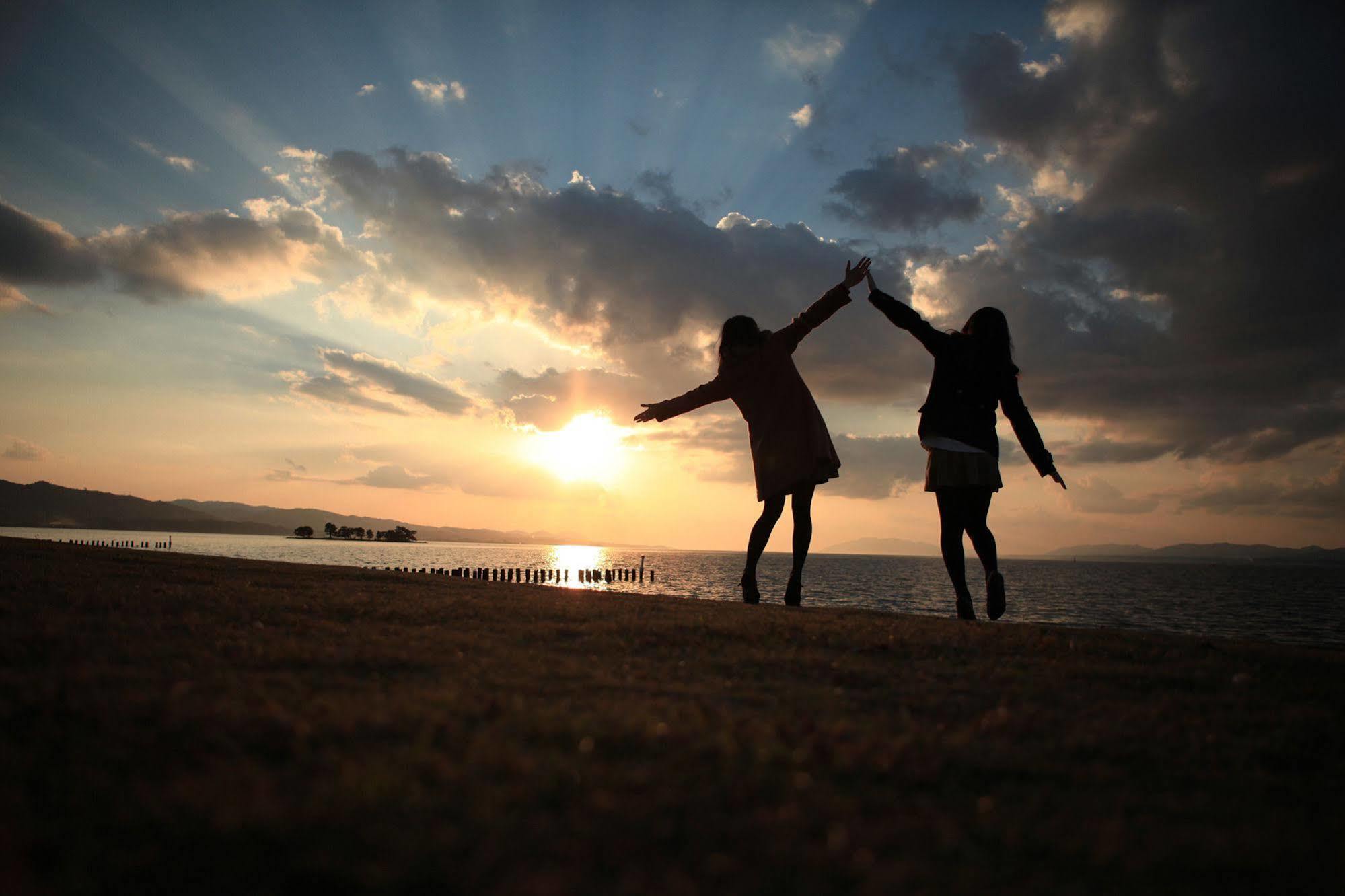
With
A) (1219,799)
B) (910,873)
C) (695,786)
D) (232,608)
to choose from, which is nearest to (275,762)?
(695,786)

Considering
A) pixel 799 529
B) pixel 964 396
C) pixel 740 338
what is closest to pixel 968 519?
pixel 964 396

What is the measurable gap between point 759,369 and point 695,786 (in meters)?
6.19

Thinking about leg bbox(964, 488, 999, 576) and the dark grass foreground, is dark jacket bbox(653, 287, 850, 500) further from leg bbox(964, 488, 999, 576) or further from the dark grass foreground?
the dark grass foreground

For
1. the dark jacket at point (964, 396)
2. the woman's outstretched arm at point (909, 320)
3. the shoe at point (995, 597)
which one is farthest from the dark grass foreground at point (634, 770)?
the woman's outstretched arm at point (909, 320)

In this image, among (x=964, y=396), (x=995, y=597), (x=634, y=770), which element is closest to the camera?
(x=634, y=770)

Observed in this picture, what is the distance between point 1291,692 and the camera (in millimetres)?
2354

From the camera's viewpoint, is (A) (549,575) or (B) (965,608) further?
(A) (549,575)

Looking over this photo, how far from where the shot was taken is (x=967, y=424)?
20.4 feet

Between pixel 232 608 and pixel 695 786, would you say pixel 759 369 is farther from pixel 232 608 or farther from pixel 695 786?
pixel 695 786

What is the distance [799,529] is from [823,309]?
2.27 meters

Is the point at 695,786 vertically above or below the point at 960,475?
below

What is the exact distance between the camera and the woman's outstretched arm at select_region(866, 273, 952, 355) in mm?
6324

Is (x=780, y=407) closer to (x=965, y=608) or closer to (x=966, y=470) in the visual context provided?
(x=966, y=470)

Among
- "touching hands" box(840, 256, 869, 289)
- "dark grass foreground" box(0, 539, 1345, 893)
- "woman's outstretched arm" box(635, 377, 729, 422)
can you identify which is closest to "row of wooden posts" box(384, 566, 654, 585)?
"woman's outstretched arm" box(635, 377, 729, 422)
